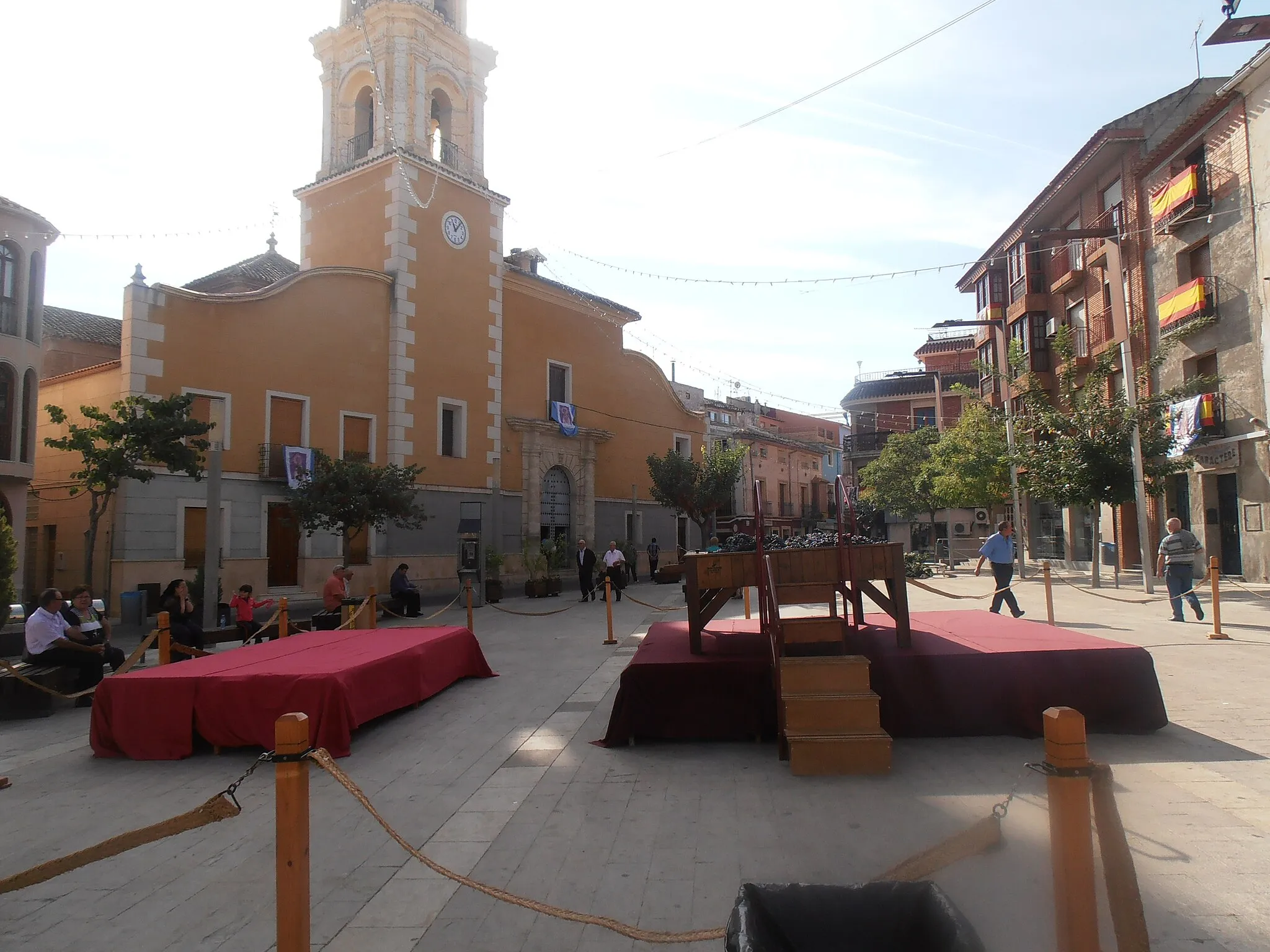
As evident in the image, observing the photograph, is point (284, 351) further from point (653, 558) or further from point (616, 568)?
point (653, 558)

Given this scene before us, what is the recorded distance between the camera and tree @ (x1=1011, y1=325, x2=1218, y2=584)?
17531 millimetres

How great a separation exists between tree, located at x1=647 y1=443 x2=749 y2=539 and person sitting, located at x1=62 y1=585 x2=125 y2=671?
21680mm

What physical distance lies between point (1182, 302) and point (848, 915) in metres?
22.4

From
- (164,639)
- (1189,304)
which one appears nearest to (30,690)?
(164,639)

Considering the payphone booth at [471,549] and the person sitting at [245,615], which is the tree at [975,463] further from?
the person sitting at [245,615]

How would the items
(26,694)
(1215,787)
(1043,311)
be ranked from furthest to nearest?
(1043,311)
(26,694)
(1215,787)

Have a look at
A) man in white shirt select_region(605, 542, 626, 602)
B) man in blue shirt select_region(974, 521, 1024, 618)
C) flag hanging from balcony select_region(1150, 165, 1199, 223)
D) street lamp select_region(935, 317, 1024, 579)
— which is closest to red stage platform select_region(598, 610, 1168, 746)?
man in blue shirt select_region(974, 521, 1024, 618)

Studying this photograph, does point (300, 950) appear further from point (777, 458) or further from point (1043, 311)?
point (777, 458)

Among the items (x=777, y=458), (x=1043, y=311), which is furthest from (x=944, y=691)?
(x=777, y=458)

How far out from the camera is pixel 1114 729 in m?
5.89

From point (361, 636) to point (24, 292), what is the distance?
15085 mm

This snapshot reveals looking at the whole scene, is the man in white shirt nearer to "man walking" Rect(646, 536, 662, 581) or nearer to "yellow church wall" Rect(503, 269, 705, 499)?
"yellow church wall" Rect(503, 269, 705, 499)

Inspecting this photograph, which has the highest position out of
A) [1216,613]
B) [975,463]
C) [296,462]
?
[975,463]

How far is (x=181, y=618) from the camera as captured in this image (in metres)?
10.5
